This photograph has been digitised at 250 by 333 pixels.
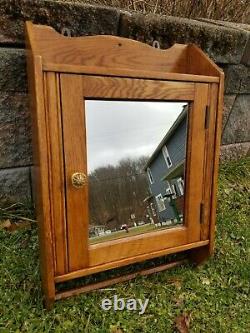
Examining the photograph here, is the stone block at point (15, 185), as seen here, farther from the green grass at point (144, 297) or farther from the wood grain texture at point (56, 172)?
the wood grain texture at point (56, 172)

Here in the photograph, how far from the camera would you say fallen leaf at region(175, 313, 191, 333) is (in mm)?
1178

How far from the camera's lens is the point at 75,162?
104 centimetres

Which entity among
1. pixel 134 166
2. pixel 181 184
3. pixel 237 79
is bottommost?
pixel 181 184

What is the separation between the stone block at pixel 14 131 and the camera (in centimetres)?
141

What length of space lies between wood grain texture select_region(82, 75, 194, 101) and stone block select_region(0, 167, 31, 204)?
0.71m

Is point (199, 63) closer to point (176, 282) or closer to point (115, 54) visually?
point (115, 54)

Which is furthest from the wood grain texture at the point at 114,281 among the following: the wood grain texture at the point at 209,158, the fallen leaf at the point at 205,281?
the wood grain texture at the point at 209,158

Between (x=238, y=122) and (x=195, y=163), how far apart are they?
41.3 inches

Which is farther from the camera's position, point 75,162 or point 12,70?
point 12,70

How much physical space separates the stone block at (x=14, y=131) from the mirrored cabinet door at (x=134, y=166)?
0.53 meters

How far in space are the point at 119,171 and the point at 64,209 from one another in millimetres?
254

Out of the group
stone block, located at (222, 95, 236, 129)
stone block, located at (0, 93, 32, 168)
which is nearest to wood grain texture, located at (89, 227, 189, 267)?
stone block, located at (0, 93, 32, 168)

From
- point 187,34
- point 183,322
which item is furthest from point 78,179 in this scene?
point 187,34

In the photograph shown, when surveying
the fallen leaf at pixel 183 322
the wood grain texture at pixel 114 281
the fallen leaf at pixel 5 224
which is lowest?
the fallen leaf at pixel 183 322
